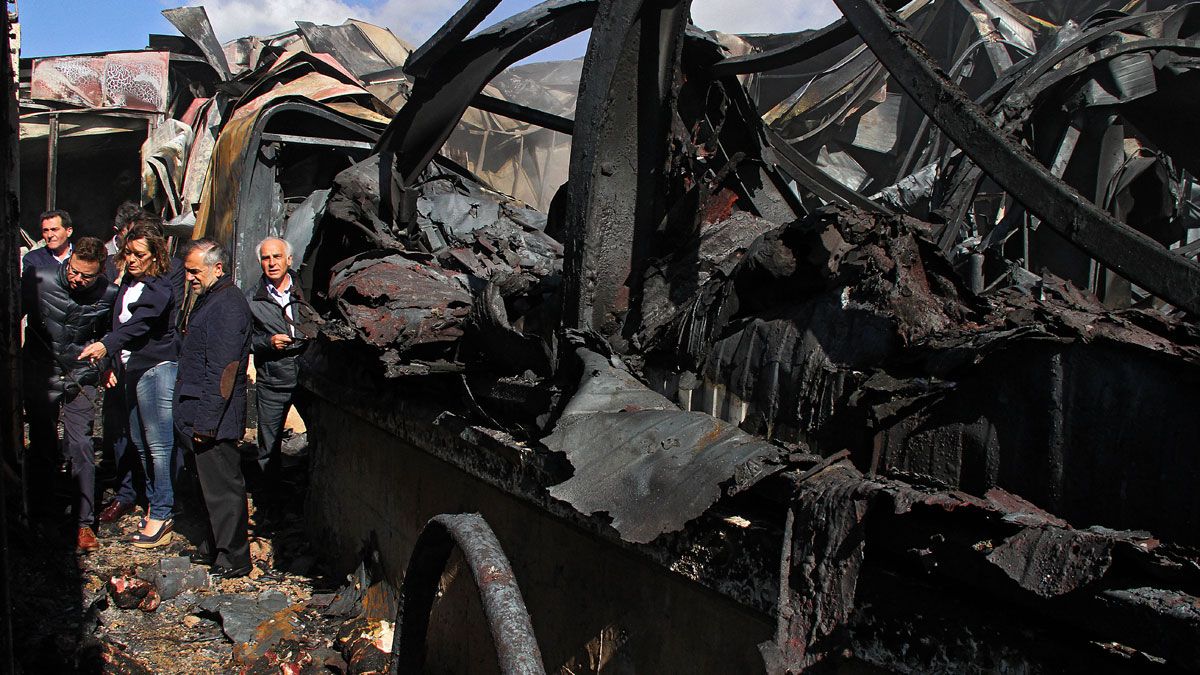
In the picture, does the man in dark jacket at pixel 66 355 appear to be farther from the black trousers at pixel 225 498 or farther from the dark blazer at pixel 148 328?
the black trousers at pixel 225 498

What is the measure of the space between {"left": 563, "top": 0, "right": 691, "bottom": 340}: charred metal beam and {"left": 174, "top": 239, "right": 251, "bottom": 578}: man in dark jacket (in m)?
2.39

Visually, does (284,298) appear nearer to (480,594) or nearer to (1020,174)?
(480,594)

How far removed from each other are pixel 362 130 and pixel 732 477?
7393 millimetres

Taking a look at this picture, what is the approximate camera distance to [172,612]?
14.7 feet

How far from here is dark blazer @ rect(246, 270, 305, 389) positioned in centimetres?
546

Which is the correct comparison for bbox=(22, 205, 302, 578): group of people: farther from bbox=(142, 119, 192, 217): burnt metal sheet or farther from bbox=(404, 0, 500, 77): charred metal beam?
bbox=(142, 119, 192, 217): burnt metal sheet

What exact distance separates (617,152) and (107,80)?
42.8ft

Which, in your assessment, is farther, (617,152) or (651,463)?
(617,152)

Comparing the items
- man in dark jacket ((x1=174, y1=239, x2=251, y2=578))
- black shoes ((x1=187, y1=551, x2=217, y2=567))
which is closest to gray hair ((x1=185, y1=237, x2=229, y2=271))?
man in dark jacket ((x1=174, y1=239, x2=251, y2=578))

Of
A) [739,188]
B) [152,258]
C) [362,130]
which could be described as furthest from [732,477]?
[362,130]

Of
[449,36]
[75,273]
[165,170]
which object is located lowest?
Answer: [75,273]

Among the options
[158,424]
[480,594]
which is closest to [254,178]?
[158,424]

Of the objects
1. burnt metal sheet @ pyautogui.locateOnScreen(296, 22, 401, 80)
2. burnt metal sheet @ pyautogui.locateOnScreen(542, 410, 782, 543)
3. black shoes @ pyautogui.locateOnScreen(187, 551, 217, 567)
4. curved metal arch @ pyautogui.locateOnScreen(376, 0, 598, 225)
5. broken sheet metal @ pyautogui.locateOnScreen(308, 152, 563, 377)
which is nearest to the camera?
burnt metal sheet @ pyautogui.locateOnScreen(542, 410, 782, 543)

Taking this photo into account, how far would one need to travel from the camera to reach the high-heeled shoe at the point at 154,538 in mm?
5293
